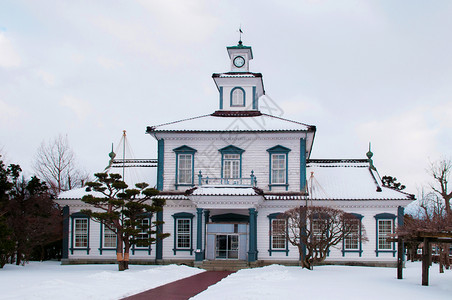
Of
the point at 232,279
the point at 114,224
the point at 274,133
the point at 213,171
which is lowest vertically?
the point at 232,279

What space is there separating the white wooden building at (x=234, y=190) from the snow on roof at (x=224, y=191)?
0.11 m

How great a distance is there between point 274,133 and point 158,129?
21.9 feet

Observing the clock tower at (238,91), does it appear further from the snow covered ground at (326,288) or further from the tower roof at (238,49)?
the snow covered ground at (326,288)

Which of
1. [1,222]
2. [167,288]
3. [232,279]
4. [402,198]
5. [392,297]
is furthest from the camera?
[402,198]

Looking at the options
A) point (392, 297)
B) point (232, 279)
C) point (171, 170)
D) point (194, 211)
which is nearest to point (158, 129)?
point (171, 170)

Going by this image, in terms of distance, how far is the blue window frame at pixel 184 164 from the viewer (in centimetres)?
3069

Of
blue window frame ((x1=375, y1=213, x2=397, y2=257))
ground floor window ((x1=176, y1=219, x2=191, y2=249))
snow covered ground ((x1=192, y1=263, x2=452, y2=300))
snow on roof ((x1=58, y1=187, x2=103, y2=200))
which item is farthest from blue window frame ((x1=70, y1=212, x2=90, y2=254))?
blue window frame ((x1=375, y1=213, x2=397, y2=257))

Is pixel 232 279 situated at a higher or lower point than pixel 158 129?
lower

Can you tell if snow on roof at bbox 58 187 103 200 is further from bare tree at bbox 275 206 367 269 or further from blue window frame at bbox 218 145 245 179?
bare tree at bbox 275 206 367 269

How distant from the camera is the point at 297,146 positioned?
1196 inches

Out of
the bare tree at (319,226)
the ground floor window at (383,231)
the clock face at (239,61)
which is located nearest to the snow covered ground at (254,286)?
the bare tree at (319,226)

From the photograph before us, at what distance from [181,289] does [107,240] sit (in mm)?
13775

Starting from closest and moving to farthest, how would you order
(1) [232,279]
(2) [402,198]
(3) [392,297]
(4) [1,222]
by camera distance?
(3) [392,297] → (1) [232,279] → (4) [1,222] → (2) [402,198]

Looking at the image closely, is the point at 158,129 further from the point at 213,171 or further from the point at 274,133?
the point at 274,133
